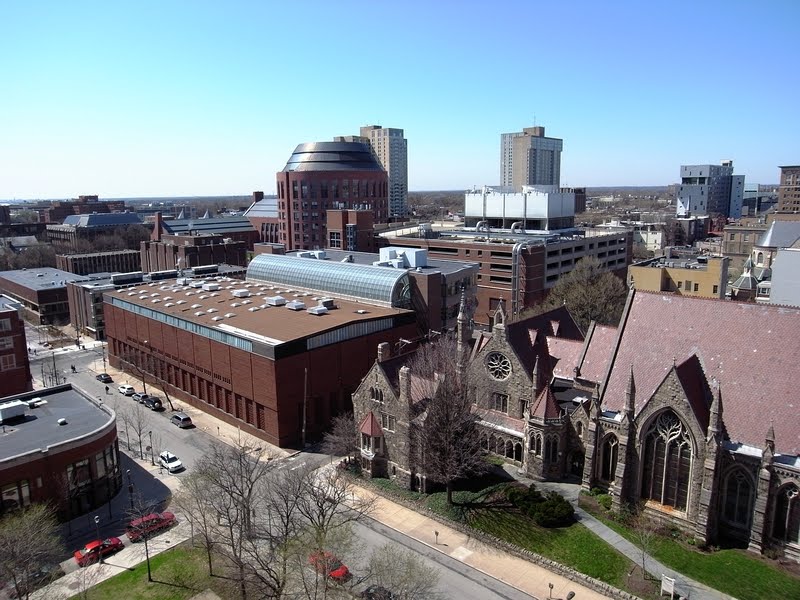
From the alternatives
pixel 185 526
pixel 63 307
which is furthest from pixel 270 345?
pixel 63 307

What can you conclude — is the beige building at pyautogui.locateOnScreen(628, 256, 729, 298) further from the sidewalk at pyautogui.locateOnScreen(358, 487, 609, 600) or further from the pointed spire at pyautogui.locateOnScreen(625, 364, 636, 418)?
the sidewalk at pyautogui.locateOnScreen(358, 487, 609, 600)

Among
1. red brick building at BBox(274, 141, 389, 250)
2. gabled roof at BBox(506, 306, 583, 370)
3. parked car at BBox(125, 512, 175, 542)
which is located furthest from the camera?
red brick building at BBox(274, 141, 389, 250)

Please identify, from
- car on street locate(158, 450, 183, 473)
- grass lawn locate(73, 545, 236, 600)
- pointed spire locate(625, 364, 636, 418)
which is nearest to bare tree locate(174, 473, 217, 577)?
grass lawn locate(73, 545, 236, 600)

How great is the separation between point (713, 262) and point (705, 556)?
2856 inches

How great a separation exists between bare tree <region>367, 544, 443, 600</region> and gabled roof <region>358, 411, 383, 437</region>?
14.0m

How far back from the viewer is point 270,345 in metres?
59.1

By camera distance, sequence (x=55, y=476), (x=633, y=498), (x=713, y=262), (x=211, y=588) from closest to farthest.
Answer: (x=211, y=588) < (x=633, y=498) < (x=55, y=476) < (x=713, y=262)

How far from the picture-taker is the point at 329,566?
36.2 meters

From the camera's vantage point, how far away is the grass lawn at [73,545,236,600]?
38.1m

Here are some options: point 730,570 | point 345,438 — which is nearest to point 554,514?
point 730,570

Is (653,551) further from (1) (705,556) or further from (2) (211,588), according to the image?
(2) (211,588)

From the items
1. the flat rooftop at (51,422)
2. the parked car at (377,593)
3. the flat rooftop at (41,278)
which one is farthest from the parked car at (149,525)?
the flat rooftop at (41,278)

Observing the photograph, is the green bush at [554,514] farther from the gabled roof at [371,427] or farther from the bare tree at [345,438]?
the bare tree at [345,438]

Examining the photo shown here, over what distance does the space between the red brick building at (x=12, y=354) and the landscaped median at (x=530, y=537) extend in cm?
4914
